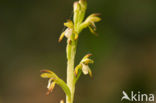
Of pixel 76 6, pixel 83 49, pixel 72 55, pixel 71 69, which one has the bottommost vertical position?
pixel 71 69

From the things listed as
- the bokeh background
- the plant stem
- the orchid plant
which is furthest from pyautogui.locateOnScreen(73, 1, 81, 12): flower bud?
the bokeh background

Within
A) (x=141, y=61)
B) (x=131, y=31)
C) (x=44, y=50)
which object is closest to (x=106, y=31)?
(x=131, y=31)

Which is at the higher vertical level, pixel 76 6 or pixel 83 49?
pixel 83 49

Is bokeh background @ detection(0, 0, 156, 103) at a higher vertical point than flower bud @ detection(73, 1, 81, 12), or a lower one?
higher

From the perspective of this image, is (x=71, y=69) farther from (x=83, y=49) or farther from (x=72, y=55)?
(x=83, y=49)

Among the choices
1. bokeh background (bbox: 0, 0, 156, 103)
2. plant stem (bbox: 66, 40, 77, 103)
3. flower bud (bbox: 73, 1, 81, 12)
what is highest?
bokeh background (bbox: 0, 0, 156, 103)

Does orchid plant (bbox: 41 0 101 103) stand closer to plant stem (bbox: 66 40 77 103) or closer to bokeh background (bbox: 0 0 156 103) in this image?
plant stem (bbox: 66 40 77 103)

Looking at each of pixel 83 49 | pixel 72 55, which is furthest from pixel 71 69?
pixel 83 49

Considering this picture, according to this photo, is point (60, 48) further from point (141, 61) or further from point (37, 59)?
point (141, 61)

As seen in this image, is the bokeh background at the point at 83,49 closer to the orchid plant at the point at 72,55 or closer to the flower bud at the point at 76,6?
the orchid plant at the point at 72,55
